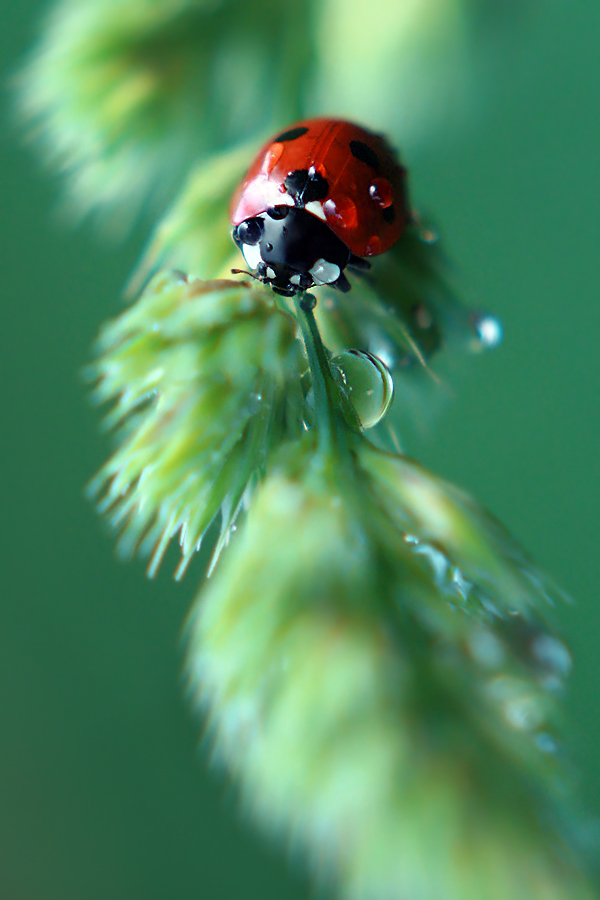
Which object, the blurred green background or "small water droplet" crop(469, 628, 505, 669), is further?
the blurred green background

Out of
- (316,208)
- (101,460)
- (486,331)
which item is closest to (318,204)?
(316,208)

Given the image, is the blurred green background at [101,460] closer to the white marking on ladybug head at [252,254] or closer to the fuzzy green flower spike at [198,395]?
the white marking on ladybug head at [252,254]

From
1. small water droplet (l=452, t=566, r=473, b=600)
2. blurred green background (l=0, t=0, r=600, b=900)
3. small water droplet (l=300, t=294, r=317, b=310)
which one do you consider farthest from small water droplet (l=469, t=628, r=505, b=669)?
blurred green background (l=0, t=0, r=600, b=900)

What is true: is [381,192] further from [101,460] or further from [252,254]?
[101,460]

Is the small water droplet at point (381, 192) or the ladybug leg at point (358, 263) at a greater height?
the small water droplet at point (381, 192)

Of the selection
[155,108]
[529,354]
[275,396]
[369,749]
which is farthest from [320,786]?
[529,354]

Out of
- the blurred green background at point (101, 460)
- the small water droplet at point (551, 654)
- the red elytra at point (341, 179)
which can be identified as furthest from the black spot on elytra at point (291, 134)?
the blurred green background at point (101, 460)

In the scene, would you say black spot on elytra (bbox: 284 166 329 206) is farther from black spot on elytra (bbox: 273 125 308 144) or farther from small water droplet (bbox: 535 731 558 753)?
small water droplet (bbox: 535 731 558 753)
